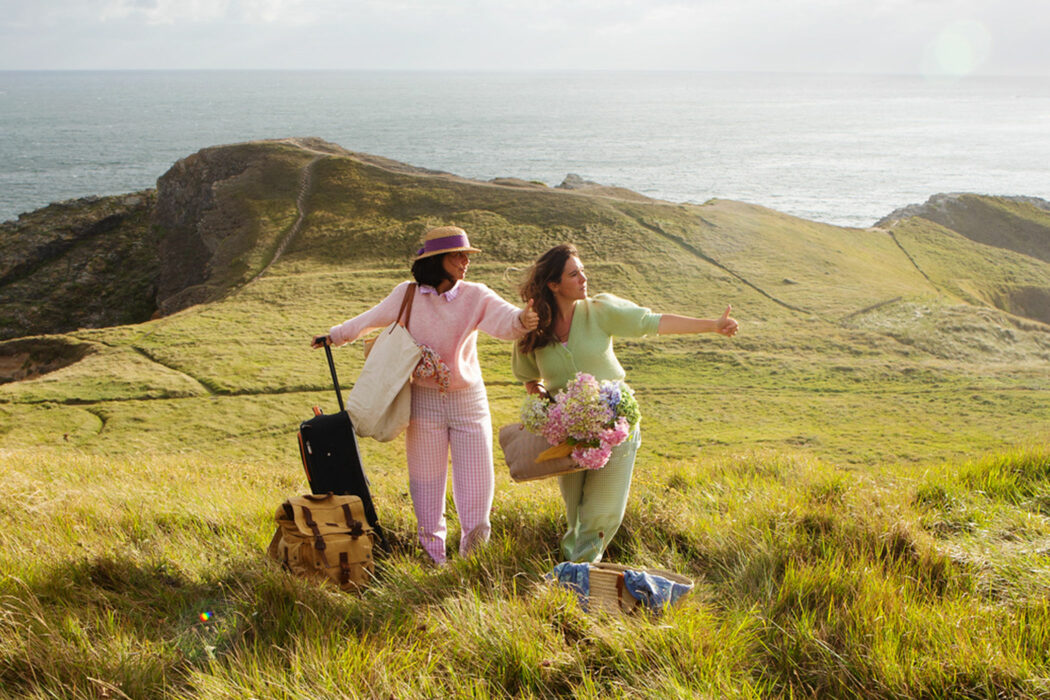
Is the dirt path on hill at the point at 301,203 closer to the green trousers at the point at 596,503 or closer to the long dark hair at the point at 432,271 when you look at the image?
the long dark hair at the point at 432,271

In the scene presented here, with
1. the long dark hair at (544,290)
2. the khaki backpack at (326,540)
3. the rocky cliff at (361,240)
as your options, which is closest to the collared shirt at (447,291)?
the long dark hair at (544,290)

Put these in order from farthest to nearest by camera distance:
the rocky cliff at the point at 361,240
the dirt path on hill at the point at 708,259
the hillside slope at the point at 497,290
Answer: the rocky cliff at the point at 361,240 < the dirt path on hill at the point at 708,259 < the hillside slope at the point at 497,290

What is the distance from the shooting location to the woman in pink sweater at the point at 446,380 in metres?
5.35

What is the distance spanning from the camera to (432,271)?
5.37 meters

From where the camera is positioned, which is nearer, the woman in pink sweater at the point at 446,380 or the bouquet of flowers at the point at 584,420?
the bouquet of flowers at the point at 584,420

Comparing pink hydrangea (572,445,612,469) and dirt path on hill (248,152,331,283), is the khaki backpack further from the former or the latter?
dirt path on hill (248,152,331,283)

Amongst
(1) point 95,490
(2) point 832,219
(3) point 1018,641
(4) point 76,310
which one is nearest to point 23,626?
(1) point 95,490

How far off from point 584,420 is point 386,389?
1.36m

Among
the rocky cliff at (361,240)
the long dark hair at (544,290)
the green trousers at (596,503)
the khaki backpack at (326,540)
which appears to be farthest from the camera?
the rocky cliff at (361,240)

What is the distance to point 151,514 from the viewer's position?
5.82 metres

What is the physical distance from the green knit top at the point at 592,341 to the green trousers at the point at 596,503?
575 mm

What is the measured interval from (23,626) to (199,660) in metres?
1.00

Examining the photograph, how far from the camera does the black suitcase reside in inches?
204

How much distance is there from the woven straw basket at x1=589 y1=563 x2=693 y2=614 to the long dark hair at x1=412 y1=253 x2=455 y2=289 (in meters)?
2.20
